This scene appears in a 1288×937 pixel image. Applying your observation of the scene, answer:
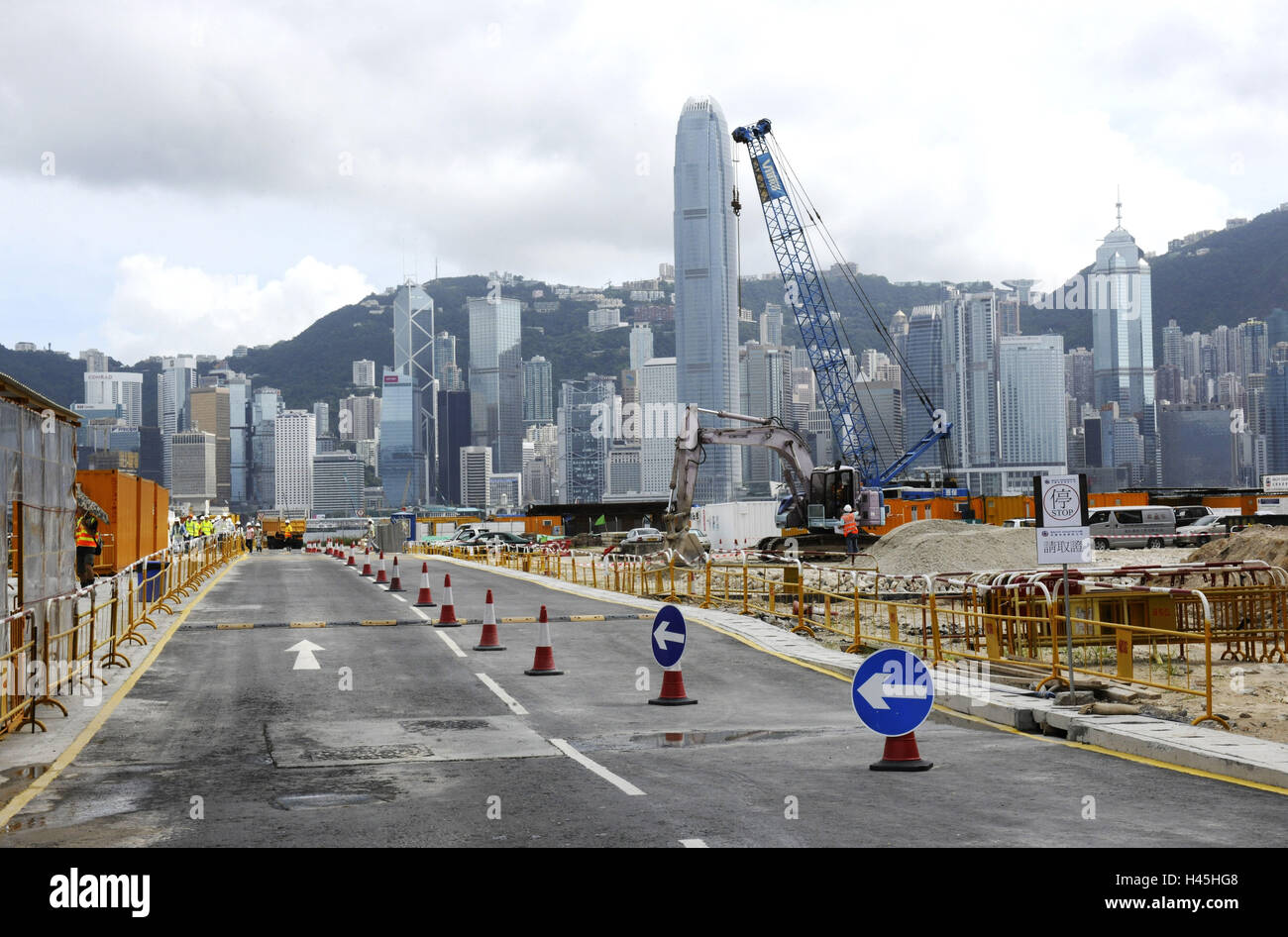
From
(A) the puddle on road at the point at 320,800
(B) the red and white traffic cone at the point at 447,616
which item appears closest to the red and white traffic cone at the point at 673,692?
(A) the puddle on road at the point at 320,800

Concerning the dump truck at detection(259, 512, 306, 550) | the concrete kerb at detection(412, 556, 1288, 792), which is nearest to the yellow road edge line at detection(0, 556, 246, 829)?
the concrete kerb at detection(412, 556, 1288, 792)

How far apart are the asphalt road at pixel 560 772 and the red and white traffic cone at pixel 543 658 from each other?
0.36 meters

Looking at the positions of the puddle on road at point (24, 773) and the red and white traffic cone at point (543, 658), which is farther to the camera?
the red and white traffic cone at point (543, 658)

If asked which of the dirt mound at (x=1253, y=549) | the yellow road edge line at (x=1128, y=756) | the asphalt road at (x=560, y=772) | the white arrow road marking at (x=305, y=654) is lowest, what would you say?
the yellow road edge line at (x=1128, y=756)

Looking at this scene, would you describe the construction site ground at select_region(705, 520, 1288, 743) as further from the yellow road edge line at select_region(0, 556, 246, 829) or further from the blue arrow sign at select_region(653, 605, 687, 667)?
the yellow road edge line at select_region(0, 556, 246, 829)

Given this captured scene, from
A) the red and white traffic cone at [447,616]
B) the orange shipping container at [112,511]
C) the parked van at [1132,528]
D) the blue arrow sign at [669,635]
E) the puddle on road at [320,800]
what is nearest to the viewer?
the puddle on road at [320,800]

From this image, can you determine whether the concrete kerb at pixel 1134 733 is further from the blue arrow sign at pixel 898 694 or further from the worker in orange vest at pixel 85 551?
the worker in orange vest at pixel 85 551

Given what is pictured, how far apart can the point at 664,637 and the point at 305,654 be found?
690 centimetres

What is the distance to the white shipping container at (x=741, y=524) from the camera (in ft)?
221

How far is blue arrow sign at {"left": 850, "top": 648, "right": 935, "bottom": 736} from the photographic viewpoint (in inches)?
432

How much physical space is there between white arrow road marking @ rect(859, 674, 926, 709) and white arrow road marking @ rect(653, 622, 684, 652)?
14.4 ft

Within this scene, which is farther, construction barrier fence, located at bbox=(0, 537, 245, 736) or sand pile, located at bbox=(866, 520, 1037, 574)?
sand pile, located at bbox=(866, 520, 1037, 574)

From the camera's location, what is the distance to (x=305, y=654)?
19.6 meters
